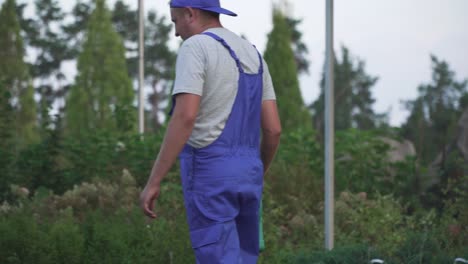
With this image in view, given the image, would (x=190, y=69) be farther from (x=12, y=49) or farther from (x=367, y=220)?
(x=12, y=49)

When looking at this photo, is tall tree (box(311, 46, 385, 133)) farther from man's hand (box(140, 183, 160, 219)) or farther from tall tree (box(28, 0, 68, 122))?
man's hand (box(140, 183, 160, 219))

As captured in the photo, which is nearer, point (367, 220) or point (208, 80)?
point (208, 80)

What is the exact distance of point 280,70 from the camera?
68.6 ft

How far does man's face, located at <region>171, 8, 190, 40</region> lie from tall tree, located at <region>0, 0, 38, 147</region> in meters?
20.1

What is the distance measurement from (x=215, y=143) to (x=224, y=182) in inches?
6.2

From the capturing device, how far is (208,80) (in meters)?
4.19

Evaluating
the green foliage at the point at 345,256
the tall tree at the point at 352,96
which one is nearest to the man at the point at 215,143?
the green foliage at the point at 345,256

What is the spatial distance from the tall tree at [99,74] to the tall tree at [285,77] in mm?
4954

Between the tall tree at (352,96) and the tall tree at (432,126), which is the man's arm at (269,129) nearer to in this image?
the tall tree at (432,126)

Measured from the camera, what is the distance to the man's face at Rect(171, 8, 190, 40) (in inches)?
171

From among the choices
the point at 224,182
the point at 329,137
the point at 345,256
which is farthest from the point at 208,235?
the point at 329,137

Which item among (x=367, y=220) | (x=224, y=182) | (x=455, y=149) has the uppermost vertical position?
(x=224, y=182)

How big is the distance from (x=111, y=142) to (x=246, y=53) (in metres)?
7.61

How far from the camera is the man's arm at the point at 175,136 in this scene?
4.07m
